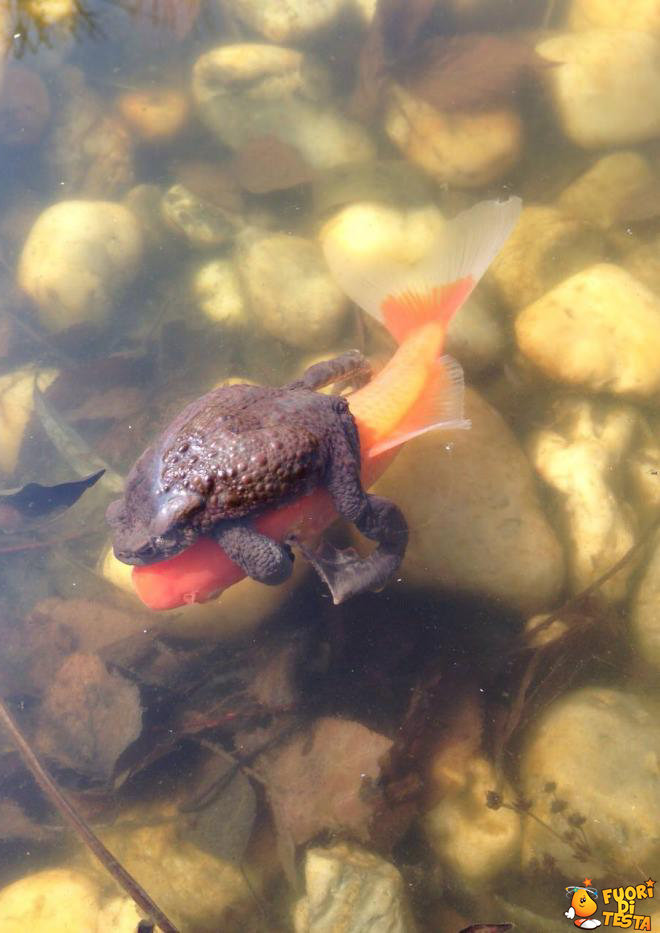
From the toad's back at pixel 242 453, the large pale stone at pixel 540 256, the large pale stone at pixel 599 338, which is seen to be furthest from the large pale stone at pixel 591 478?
the toad's back at pixel 242 453

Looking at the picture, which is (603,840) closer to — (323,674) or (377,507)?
(323,674)

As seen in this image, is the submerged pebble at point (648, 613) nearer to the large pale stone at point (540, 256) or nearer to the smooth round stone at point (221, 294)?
the large pale stone at point (540, 256)

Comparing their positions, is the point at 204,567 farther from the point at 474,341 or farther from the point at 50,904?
the point at 474,341

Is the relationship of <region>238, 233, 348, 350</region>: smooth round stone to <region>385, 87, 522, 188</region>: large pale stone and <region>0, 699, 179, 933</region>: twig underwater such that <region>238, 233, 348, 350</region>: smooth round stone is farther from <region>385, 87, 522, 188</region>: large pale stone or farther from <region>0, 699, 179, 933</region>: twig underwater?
<region>0, 699, 179, 933</region>: twig underwater

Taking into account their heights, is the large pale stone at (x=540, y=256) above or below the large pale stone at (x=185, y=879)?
above

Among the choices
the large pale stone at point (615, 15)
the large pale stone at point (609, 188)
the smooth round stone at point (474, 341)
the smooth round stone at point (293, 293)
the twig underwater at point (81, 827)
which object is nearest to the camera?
the twig underwater at point (81, 827)
